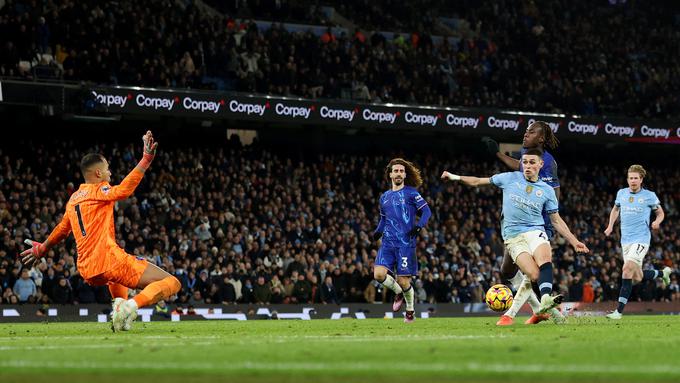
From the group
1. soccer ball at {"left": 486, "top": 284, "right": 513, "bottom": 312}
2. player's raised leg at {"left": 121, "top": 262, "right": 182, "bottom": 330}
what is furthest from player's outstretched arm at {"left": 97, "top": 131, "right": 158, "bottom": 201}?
soccer ball at {"left": 486, "top": 284, "right": 513, "bottom": 312}

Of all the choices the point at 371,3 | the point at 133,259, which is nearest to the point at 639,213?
the point at 133,259

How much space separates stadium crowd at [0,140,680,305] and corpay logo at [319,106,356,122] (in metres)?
2.02

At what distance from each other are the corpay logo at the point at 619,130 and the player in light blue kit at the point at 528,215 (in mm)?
26877

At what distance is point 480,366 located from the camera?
7.69m

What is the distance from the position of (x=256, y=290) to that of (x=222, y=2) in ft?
46.9

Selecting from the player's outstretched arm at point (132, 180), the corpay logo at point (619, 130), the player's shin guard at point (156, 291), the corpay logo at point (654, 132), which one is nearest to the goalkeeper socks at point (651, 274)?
the player's shin guard at point (156, 291)

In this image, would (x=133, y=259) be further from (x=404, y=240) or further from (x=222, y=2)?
(x=222, y=2)

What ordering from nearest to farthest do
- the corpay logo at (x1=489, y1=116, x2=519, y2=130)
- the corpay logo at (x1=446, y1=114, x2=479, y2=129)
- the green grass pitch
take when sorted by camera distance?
the green grass pitch
the corpay logo at (x1=446, y1=114, x2=479, y2=129)
the corpay logo at (x1=489, y1=116, x2=519, y2=130)

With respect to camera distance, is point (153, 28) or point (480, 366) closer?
point (480, 366)

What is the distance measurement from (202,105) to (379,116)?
6180 millimetres

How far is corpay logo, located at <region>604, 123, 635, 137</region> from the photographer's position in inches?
1601

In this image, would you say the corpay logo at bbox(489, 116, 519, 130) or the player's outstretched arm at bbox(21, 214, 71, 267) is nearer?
the player's outstretched arm at bbox(21, 214, 71, 267)

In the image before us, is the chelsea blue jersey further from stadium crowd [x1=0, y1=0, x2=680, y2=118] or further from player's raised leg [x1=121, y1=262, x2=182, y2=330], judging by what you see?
stadium crowd [x1=0, y1=0, x2=680, y2=118]

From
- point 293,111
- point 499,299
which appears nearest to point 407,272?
point 499,299
